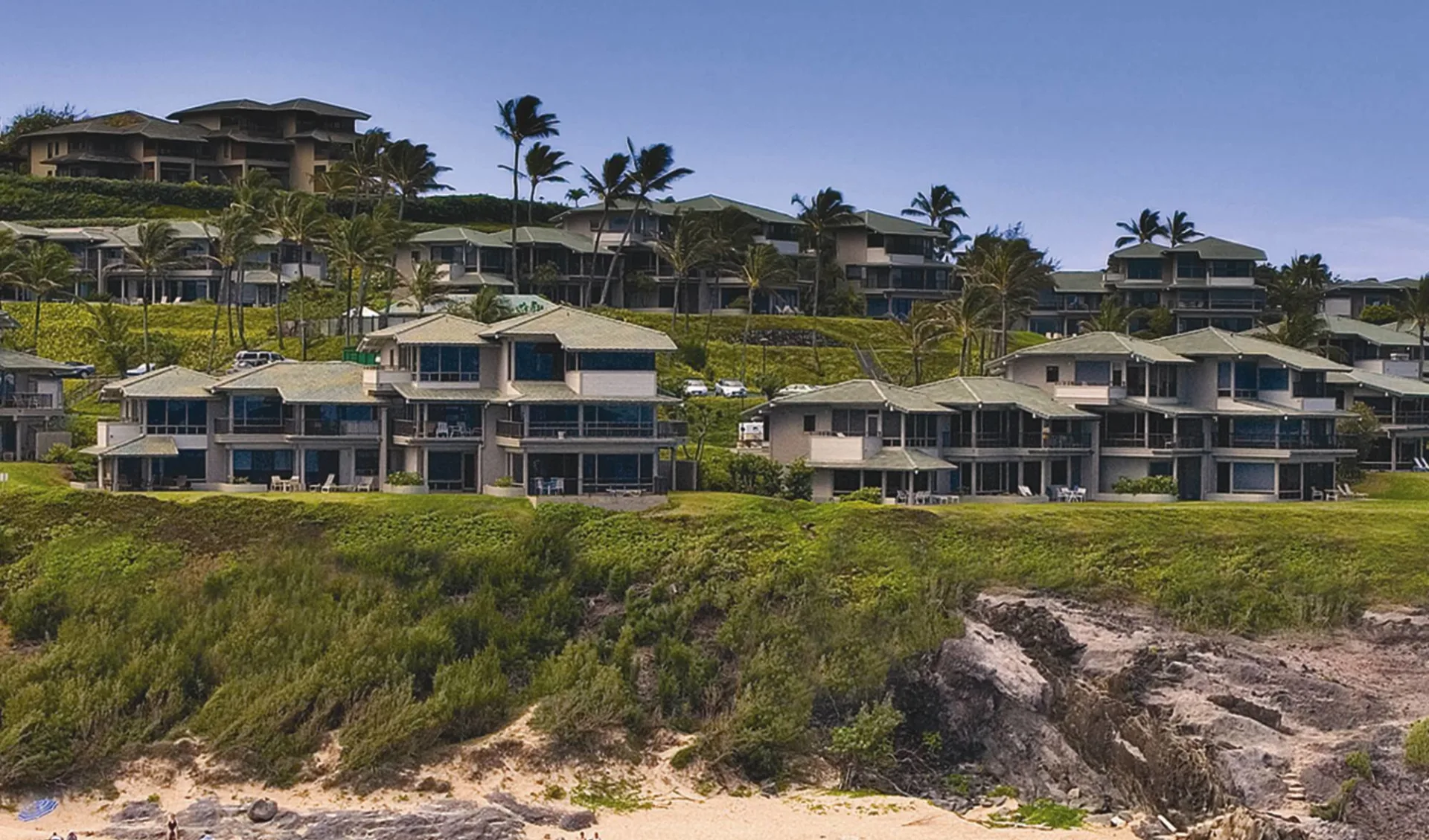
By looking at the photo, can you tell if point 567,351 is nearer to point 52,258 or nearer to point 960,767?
point 960,767

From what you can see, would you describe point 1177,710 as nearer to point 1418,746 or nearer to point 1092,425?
point 1418,746

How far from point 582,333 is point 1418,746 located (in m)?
30.7

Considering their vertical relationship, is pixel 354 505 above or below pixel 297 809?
above

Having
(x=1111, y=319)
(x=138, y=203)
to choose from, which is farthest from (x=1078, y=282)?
(x=138, y=203)

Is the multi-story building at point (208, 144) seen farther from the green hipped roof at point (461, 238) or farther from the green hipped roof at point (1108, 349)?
the green hipped roof at point (1108, 349)

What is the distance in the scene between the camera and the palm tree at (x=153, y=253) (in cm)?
8931

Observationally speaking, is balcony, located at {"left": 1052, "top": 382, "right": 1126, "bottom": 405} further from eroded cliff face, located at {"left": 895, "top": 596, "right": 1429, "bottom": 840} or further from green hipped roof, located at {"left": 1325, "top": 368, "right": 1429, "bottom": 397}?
eroded cliff face, located at {"left": 895, "top": 596, "right": 1429, "bottom": 840}

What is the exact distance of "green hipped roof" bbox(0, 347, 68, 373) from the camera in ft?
222

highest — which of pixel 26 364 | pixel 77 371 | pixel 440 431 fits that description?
pixel 26 364

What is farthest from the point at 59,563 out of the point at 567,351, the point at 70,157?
the point at 70,157

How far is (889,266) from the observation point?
115m

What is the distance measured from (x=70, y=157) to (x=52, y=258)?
41956 mm

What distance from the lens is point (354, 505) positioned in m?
57.3

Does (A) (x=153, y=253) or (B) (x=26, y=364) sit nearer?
(B) (x=26, y=364)
